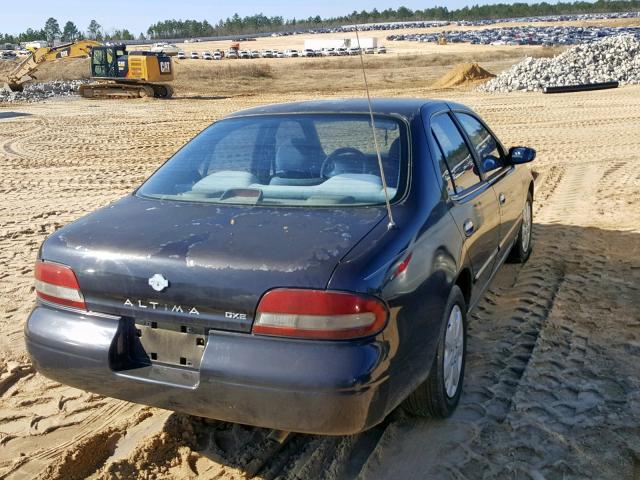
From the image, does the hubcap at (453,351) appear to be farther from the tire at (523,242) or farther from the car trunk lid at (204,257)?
the tire at (523,242)

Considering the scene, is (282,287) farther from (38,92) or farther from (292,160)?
(38,92)

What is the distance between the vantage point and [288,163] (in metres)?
3.74

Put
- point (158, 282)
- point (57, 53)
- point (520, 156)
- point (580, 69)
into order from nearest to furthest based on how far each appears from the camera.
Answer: point (158, 282) → point (520, 156) → point (580, 69) → point (57, 53)

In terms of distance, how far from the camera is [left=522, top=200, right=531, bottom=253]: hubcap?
5781mm

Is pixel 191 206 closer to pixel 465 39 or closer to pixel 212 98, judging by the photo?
pixel 212 98

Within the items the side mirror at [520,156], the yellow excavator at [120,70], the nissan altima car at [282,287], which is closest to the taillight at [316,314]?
the nissan altima car at [282,287]

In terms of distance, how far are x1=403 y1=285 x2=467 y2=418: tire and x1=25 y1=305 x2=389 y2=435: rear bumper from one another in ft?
1.81

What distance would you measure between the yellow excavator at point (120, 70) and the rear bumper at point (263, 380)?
27.1 metres

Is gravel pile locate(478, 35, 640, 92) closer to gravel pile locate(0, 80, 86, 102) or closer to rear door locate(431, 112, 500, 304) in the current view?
gravel pile locate(0, 80, 86, 102)

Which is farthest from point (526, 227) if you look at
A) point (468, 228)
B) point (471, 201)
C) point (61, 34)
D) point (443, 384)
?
point (61, 34)

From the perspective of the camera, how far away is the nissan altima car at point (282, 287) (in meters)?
2.59

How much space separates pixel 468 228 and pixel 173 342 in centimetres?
175

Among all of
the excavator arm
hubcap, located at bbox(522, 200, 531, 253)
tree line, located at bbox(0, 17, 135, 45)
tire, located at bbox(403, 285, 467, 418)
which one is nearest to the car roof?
tire, located at bbox(403, 285, 467, 418)

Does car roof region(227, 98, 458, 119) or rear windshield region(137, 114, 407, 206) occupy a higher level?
car roof region(227, 98, 458, 119)
